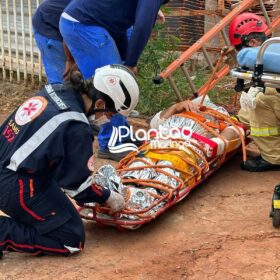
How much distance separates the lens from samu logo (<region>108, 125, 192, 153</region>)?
4.54 meters

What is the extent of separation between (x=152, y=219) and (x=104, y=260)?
50 cm

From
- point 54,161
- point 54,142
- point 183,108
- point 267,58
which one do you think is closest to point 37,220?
point 54,161

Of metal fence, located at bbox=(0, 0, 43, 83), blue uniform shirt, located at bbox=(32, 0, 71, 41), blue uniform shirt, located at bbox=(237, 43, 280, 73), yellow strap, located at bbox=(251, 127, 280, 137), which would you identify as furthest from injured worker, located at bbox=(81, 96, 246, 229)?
metal fence, located at bbox=(0, 0, 43, 83)

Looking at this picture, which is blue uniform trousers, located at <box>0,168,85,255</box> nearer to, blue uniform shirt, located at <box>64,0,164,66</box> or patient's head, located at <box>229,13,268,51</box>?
blue uniform shirt, located at <box>64,0,164,66</box>

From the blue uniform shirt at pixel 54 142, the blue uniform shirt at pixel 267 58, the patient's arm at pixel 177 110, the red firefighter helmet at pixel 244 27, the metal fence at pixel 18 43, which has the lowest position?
the metal fence at pixel 18 43

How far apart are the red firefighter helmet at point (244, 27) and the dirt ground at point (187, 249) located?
56.7 inches

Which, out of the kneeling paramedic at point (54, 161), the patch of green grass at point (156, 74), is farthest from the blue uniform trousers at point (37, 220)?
the patch of green grass at point (156, 74)

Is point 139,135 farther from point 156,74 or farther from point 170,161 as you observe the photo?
point 170,161

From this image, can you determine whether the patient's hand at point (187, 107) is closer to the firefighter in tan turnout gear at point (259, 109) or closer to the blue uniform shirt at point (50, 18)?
the firefighter in tan turnout gear at point (259, 109)

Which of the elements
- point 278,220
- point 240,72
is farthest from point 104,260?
point 240,72

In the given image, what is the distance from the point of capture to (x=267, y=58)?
3506 mm

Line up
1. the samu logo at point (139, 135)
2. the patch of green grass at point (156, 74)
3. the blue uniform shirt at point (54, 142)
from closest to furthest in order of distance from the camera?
the blue uniform shirt at point (54, 142) < the samu logo at point (139, 135) < the patch of green grass at point (156, 74)

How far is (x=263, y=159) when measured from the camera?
197 inches

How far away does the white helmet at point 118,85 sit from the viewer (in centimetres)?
336
